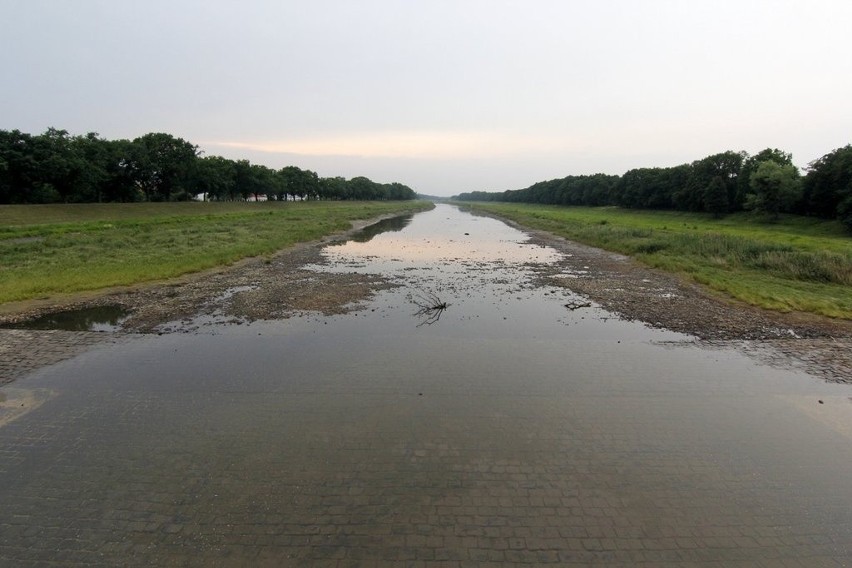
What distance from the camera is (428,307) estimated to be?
1638 cm

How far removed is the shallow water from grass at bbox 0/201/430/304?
10.0 metres

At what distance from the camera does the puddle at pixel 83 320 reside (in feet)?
43.0

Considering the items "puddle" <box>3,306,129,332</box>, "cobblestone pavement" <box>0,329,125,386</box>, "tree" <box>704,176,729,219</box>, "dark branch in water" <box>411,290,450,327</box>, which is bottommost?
"dark branch in water" <box>411,290,450,327</box>

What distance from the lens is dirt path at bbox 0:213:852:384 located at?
11352 millimetres

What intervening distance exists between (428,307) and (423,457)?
9871mm

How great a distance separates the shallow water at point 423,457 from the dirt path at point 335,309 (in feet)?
4.39

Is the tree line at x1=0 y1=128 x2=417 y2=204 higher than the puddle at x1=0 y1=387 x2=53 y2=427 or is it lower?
higher

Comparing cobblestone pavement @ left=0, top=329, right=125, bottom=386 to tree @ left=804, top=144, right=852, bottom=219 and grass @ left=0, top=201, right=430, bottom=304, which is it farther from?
tree @ left=804, top=144, right=852, bottom=219

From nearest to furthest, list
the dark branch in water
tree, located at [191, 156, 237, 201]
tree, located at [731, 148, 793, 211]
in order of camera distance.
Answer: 1. the dark branch in water
2. tree, located at [731, 148, 793, 211]
3. tree, located at [191, 156, 237, 201]

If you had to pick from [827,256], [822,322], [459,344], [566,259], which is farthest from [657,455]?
[566,259]

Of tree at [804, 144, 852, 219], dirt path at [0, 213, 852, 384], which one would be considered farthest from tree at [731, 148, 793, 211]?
dirt path at [0, 213, 852, 384]

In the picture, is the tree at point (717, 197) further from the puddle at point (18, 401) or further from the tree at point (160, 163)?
the tree at point (160, 163)

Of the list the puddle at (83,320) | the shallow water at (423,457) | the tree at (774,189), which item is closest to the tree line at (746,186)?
the tree at (774,189)

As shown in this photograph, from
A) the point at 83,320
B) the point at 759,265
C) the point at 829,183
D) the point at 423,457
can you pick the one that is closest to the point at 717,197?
the point at 829,183
